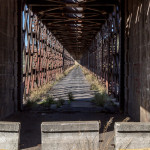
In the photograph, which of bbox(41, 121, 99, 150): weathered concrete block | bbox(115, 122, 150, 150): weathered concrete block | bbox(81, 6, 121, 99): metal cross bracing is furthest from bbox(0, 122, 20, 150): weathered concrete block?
bbox(81, 6, 121, 99): metal cross bracing

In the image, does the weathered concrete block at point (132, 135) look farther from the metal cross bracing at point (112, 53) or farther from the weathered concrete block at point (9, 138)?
the metal cross bracing at point (112, 53)

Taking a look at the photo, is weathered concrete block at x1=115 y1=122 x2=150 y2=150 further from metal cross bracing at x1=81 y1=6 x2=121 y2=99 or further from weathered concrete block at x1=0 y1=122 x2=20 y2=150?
metal cross bracing at x1=81 y1=6 x2=121 y2=99

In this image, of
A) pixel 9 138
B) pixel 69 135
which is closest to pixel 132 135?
pixel 69 135

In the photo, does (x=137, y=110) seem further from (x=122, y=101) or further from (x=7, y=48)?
(x=7, y=48)

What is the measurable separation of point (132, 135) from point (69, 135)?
130 cm

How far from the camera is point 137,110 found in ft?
25.2

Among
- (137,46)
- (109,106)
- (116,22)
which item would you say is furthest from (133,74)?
(116,22)

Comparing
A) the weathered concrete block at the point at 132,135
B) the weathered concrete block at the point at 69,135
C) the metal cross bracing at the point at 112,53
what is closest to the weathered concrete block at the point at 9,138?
the weathered concrete block at the point at 69,135

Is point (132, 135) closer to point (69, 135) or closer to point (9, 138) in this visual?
point (69, 135)

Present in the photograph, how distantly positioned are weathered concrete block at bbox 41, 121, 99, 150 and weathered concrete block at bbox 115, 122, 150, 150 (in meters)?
0.46

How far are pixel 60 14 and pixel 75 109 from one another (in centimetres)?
920

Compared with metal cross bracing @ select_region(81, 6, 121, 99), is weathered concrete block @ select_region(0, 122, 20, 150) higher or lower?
lower

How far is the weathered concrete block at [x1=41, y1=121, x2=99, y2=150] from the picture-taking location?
13.7 feet

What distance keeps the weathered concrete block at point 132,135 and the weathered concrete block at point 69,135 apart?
1.52ft
